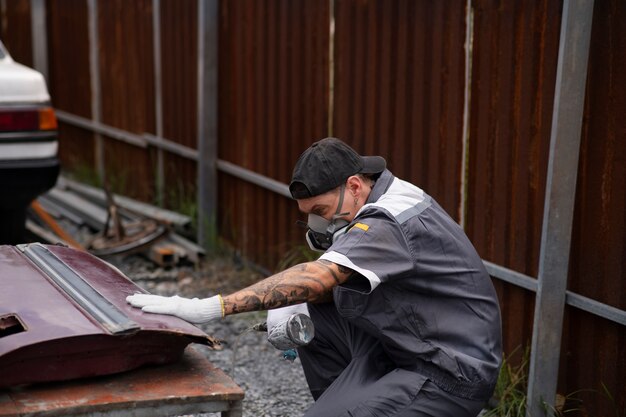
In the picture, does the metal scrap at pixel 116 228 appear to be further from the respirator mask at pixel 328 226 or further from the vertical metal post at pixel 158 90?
the respirator mask at pixel 328 226

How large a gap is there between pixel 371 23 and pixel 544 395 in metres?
2.38

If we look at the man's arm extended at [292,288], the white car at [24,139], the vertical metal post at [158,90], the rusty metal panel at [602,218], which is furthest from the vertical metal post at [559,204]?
the vertical metal post at [158,90]

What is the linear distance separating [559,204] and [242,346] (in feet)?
7.63

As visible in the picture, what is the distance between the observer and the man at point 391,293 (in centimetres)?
352

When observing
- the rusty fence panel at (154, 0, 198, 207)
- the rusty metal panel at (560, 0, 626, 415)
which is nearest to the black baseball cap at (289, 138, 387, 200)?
the rusty metal panel at (560, 0, 626, 415)

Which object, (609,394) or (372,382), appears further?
(609,394)

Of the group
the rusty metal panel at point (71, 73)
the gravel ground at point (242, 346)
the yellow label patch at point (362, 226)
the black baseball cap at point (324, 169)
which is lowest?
the gravel ground at point (242, 346)

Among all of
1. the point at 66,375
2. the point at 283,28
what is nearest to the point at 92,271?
the point at 66,375

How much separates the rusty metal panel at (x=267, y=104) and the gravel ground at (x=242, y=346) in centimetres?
35

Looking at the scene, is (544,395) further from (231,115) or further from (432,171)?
(231,115)

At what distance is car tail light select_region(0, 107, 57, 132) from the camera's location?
6.66 metres

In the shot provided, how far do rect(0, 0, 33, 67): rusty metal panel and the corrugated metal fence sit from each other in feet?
10.6

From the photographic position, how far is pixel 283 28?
7.00m

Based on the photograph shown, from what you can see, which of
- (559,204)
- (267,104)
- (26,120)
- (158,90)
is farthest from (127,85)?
(559,204)
